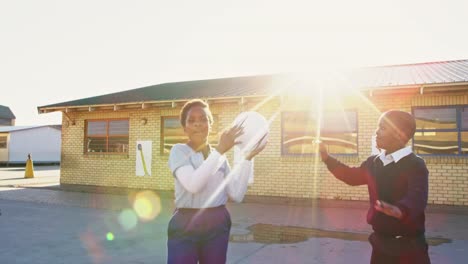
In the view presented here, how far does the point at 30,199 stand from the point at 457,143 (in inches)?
493

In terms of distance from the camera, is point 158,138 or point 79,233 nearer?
point 79,233

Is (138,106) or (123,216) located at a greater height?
(138,106)

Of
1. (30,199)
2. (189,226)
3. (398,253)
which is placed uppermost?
(189,226)

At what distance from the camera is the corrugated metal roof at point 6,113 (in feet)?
210

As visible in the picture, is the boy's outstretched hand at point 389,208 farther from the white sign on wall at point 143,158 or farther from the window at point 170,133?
the white sign on wall at point 143,158

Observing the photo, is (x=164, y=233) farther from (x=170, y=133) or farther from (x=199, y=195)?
(x=170, y=133)

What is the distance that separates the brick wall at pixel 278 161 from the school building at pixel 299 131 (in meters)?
0.03

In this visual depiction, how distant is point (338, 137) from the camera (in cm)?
1068

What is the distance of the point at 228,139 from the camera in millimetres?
2061

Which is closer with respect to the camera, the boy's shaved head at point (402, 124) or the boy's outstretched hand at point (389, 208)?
the boy's outstretched hand at point (389, 208)

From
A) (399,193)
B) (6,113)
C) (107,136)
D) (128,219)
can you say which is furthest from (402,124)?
(6,113)

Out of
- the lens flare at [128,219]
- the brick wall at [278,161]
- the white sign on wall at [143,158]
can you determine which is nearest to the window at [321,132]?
the brick wall at [278,161]

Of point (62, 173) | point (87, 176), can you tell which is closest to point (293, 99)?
point (87, 176)

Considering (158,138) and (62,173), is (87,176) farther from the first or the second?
(158,138)
